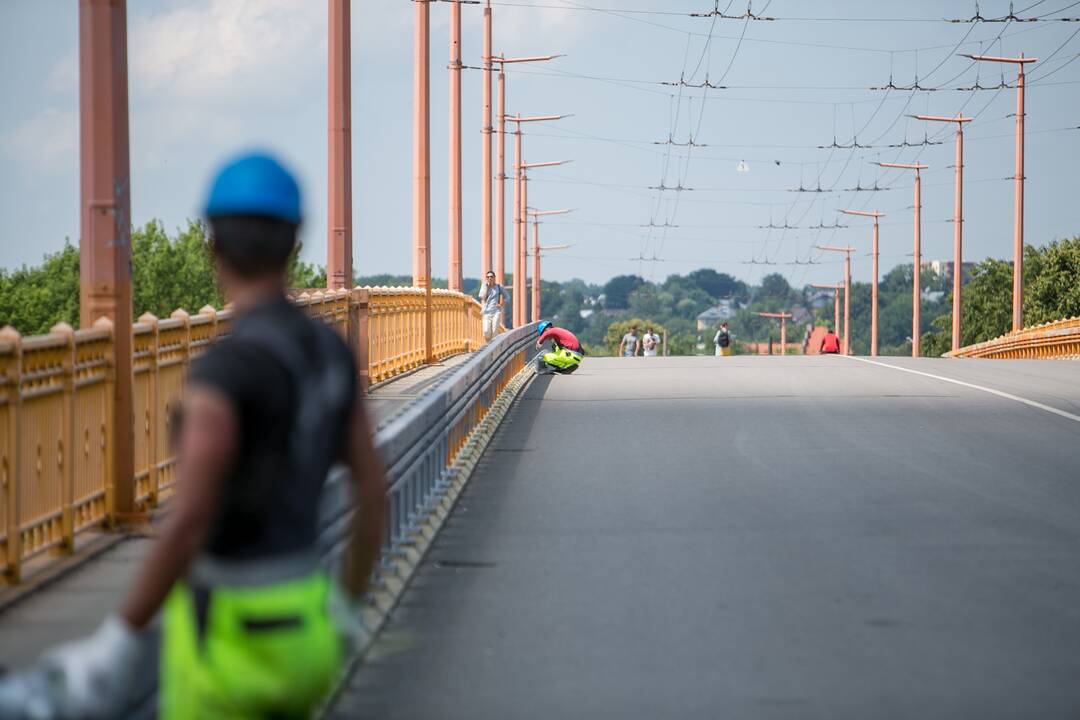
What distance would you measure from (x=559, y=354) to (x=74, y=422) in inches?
819

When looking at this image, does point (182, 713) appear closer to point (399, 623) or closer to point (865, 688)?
point (865, 688)

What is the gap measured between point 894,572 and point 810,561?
1.89 ft

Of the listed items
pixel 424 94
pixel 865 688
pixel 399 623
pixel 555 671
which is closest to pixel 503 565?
pixel 399 623

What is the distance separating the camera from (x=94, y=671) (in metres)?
3.44

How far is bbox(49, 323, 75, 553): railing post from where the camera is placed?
9758mm

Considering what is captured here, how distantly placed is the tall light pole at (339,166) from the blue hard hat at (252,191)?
63.6 feet

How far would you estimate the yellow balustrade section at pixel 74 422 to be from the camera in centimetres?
881

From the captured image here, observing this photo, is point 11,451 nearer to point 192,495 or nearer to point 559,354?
point 192,495

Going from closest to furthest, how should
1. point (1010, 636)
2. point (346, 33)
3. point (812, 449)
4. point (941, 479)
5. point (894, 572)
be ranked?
point (1010, 636) < point (894, 572) < point (941, 479) < point (812, 449) < point (346, 33)

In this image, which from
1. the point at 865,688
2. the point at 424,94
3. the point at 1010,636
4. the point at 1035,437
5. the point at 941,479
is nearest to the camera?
the point at 865,688

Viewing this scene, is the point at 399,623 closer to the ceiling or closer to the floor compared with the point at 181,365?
closer to the floor

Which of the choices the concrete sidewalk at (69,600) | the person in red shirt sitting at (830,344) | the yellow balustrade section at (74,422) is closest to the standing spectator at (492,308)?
the person in red shirt sitting at (830,344)

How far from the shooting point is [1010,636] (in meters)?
8.41

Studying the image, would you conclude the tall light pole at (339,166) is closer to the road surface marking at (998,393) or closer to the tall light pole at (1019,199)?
the road surface marking at (998,393)
